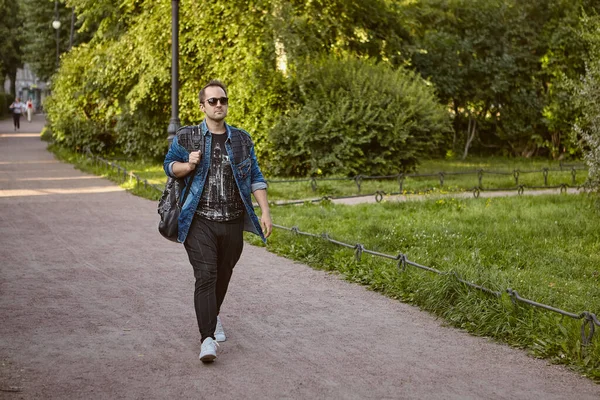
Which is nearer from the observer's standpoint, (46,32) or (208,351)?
(208,351)

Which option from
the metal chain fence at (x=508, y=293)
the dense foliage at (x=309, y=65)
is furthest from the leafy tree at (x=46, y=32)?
the metal chain fence at (x=508, y=293)

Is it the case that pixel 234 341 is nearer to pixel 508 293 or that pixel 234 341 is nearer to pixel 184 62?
pixel 508 293

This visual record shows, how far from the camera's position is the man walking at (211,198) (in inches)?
227

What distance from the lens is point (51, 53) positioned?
4812cm

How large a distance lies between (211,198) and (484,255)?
4808 mm

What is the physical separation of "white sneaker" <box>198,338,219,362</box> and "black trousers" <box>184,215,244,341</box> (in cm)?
8

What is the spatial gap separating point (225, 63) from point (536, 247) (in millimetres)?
13192

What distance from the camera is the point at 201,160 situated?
584 centimetres

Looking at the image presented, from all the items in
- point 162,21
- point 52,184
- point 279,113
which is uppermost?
point 162,21

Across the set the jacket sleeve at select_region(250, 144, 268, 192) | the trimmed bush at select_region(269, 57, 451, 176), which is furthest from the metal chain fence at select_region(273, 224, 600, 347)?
the trimmed bush at select_region(269, 57, 451, 176)

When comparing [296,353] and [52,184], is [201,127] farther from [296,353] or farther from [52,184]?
[52,184]

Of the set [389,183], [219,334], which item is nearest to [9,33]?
[389,183]

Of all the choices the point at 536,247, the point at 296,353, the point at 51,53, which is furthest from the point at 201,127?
the point at 51,53

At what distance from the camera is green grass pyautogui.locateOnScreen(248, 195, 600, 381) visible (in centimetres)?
656
